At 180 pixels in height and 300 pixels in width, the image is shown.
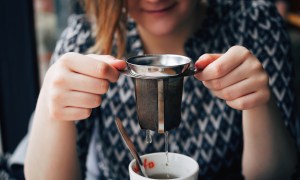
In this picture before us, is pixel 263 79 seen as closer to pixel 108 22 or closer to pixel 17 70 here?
pixel 108 22

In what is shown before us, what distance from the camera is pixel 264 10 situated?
1581mm

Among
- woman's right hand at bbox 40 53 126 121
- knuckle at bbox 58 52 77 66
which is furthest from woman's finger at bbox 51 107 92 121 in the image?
knuckle at bbox 58 52 77 66

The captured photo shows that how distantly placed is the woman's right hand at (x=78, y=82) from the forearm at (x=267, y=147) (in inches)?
18.3

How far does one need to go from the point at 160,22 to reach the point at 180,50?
0.26m

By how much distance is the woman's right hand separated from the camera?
35.5 inches

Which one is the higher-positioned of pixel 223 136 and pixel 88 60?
pixel 88 60

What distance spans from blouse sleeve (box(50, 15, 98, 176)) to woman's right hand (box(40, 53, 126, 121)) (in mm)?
458

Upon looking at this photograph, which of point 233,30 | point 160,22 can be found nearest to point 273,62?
point 233,30

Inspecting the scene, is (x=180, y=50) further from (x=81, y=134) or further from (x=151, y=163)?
(x=151, y=163)

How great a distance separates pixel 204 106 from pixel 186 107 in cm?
6

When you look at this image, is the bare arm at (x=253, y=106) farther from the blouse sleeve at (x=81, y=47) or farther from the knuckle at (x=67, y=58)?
the blouse sleeve at (x=81, y=47)

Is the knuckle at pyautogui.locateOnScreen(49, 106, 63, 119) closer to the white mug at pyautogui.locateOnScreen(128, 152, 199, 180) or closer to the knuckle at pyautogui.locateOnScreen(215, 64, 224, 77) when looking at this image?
the white mug at pyautogui.locateOnScreen(128, 152, 199, 180)

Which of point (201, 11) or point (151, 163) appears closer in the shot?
point (151, 163)

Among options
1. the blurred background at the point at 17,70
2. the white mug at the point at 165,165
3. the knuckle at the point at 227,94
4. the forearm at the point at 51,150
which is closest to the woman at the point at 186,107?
the forearm at the point at 51,150
